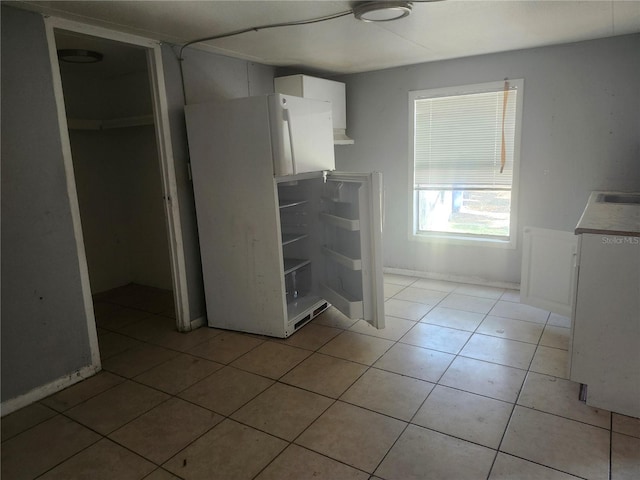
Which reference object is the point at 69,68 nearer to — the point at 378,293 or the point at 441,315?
the point at 378,293

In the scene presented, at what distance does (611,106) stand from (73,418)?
4372mm

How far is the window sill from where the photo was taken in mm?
4090

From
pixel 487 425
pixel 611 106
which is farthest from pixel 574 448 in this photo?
pixel 611 106

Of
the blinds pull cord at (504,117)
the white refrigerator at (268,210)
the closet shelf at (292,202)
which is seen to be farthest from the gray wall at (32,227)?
the blinds pull cord at (504,117)

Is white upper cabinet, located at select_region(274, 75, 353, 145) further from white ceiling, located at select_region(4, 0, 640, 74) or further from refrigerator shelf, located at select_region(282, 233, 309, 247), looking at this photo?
refrigerator shelf, located at select_region(282, 233, 309, 247)

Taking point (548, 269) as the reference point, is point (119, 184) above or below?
above

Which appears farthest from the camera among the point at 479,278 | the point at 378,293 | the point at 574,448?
the point at 479,278

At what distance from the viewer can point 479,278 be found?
14.1ft

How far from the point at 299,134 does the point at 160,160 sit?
108 centimetres

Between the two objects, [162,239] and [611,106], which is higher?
[611,106]

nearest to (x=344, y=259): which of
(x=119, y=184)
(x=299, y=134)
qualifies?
(x=299, y=134)

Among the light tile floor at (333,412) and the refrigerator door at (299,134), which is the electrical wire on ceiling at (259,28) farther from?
the light tile floor at (333,412)

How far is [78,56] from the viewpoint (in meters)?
3.34

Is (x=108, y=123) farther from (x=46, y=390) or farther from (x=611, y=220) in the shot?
(x=611, y=220)
